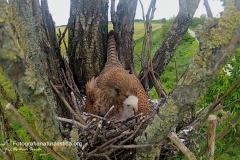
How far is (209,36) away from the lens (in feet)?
2.87

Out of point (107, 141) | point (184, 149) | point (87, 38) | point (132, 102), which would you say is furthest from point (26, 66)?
point (87, 38)

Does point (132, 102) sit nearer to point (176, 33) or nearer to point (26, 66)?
point (176, 33)

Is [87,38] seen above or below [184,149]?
above

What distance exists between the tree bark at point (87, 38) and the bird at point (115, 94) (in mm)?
135

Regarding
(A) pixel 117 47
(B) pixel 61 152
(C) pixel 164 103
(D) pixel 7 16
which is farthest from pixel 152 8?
(D) pixel 7 16

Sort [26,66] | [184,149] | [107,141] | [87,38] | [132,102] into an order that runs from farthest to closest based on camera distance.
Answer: [87,38]
[132,102]
[107,141]
[184,149]
[26,66]

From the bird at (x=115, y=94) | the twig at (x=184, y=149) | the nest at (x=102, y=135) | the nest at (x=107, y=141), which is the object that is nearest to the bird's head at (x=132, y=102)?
the bird at (x=115, y=94)

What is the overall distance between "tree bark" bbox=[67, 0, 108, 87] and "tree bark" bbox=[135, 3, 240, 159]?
41.3 inches

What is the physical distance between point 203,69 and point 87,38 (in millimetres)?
1204

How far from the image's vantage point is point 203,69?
906mm

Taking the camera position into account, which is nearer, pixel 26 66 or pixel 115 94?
pixel 26 66

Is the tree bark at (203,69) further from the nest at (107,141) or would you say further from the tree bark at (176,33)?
the tree bark at (176,33)

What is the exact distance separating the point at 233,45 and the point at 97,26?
122cm

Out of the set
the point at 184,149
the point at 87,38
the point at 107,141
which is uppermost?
the point at 87,38
